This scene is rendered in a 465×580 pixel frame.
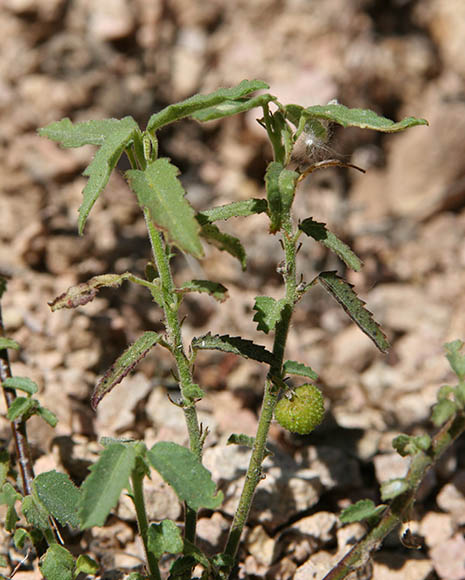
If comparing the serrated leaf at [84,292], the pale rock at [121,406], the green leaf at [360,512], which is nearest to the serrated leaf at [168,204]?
the serrated leaf at [84,292]

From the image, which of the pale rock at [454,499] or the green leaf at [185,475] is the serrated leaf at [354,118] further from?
the pale rock at [454,499]

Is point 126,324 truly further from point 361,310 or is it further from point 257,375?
point 361,310

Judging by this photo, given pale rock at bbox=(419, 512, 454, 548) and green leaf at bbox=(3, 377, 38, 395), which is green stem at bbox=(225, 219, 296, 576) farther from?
pale rock at bbox=(419, 512, 454, 548)

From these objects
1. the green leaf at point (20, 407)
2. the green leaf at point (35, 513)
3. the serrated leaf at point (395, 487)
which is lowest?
the green leaf at point (35, 513)

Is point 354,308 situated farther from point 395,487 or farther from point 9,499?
point 9,499

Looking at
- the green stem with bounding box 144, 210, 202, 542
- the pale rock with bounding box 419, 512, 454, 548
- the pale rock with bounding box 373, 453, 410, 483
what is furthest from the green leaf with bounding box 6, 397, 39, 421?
the pale rock with bounding box 419, 512, 454, 548

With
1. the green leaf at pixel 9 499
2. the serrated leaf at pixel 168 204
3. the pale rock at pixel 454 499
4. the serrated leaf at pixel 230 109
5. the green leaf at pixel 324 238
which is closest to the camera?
the serrated leaf at pixel 168 204
